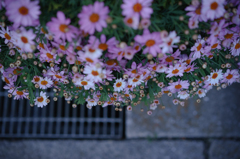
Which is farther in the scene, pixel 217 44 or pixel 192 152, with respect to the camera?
pixel 192 152

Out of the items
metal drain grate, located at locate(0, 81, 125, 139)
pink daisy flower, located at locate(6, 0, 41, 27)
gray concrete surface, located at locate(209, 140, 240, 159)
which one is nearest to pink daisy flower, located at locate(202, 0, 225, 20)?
pink daisy flower, located at locate(6, 0, 41, 27)

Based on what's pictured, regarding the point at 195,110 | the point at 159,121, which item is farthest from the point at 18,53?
the point at 195,110

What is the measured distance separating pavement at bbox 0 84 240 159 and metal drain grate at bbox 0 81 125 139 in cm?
6

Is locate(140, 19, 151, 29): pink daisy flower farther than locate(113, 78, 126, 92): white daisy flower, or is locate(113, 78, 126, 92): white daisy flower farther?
locate(113, 78, 126, 92): white daisy flower

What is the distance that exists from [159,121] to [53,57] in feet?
4.00

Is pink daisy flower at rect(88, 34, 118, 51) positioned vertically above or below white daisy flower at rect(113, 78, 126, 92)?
above

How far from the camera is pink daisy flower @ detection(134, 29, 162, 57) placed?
1.63ft

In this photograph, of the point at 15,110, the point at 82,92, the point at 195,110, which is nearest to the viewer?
the point at 82,92

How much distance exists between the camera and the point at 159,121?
1.64 metres

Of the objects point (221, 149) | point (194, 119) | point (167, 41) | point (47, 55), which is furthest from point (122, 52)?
point (221, 149)

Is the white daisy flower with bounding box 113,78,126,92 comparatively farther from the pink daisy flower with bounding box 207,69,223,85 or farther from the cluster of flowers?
the pink daisy flower with bounding box 207,69,223,85

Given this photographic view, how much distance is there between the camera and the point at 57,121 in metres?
1.70

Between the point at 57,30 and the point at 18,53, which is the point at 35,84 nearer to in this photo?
the point at 18,53

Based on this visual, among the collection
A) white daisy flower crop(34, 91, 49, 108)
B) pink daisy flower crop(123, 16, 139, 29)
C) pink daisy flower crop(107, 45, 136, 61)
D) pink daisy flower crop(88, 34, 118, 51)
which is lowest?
white daisy flower crop(34, 91, 49, 108)
